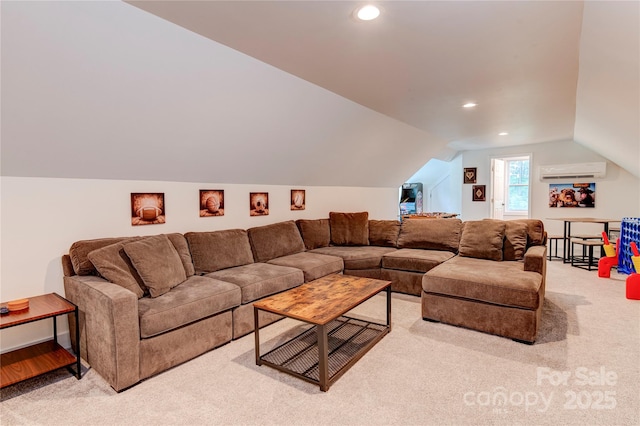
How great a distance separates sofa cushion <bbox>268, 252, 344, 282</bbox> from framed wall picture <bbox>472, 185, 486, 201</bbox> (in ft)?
17.1

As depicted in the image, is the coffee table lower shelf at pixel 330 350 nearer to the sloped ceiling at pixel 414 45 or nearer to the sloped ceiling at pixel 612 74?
the sloped ceiling at pixel 414 45

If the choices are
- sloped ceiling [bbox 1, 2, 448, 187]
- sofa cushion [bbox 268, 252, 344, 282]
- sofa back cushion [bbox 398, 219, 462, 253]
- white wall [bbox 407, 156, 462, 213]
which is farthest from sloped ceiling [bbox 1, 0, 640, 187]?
white wall [bbox 407, 156, 462, 213]

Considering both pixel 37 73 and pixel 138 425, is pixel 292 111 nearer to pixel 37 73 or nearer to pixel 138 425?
pixel 37 73

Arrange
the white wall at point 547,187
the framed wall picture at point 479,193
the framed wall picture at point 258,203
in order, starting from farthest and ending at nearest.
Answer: the framed wall picture at point 479,193 → the white wall at point 547,187 → the framed wall picture at point 258,203

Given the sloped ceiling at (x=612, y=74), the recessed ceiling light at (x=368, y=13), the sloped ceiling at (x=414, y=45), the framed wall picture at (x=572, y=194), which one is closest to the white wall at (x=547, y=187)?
the framed wall picture at (x=572, y=194)

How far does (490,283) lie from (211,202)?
9.61 feet

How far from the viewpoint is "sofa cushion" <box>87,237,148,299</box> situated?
2332 millimetres

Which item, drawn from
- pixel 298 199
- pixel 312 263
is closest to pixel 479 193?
pixel 298 199

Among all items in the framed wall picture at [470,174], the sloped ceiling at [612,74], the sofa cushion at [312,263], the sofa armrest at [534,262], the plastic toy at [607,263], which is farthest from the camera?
the framed wall picture at [470,174]

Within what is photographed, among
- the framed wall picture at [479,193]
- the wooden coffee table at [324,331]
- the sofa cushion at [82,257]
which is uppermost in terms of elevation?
the framed wall picture at [479,193]

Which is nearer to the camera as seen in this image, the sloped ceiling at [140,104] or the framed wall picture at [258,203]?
the sloped ceiling at [140,104]

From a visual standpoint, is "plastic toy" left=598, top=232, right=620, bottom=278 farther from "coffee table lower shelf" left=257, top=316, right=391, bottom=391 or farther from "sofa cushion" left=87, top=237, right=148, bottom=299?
"sofa cushion" left=87, top=237, right=148, bottom=299

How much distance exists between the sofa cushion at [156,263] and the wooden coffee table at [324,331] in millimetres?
778

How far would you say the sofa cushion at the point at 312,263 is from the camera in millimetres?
3535
